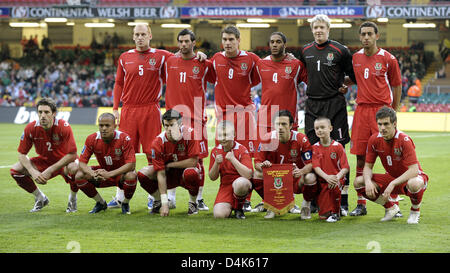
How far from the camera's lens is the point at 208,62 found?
884 centimetres

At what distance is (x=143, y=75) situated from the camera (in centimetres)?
896

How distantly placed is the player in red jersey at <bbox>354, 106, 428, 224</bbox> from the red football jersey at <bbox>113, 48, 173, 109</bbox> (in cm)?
295

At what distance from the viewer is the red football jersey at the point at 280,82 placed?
8461 mm

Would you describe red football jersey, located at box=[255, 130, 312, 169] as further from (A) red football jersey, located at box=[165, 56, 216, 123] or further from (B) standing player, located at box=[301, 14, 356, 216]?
(A) red football jersey, located at box=[165, 56, 216, 123]

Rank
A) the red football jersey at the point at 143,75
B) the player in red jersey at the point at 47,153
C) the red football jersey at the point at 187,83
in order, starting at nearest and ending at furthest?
the player in red jersey at the point at 47,153 → the red football jersey at the point at 187,83 → the red football jersey at the point at 143,75

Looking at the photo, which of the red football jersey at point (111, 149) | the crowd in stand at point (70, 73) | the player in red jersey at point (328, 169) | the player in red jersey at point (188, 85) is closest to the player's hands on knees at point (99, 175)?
the red football jersey at point (111, 149)

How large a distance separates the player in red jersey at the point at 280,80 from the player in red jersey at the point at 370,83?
0.73 meters

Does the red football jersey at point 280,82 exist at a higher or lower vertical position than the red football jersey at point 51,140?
higher

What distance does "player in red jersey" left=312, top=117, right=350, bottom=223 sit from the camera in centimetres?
763

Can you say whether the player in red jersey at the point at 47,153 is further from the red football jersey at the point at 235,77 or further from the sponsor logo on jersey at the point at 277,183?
the sponsor logo on jersey at the point at 277,183

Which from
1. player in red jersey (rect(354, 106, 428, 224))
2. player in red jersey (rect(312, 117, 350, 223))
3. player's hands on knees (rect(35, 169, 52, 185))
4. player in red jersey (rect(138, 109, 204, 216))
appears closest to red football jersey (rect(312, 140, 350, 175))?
player in red jersey (rect(312, 117, 350, 223))

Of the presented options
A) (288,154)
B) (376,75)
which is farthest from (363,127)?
(288,154)
